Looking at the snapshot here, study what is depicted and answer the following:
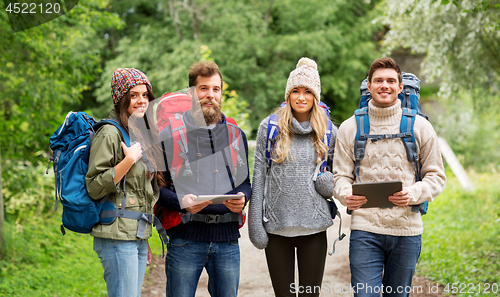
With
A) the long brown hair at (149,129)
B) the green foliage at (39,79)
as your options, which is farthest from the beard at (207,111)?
the green foliage at (39,79)

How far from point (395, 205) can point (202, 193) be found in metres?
1.26

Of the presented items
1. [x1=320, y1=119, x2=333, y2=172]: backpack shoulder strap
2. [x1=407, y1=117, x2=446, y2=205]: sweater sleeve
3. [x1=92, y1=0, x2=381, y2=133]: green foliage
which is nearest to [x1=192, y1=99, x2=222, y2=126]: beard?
[x1=320, y1=119, x2=333, y2=172]: backpack shoulder strap

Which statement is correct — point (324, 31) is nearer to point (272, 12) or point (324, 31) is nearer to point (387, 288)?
point (272, 12)

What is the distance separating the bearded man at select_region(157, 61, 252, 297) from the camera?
9.65ft

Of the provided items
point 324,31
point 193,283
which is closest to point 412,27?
point 193,283

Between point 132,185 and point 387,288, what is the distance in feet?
6.00

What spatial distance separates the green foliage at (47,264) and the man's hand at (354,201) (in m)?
3.20

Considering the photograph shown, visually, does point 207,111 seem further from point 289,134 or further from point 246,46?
point 246,46

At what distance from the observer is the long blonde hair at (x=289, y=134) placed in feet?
10.3

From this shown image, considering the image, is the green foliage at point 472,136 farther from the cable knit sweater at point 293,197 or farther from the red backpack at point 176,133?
the red backpack at point 176,133

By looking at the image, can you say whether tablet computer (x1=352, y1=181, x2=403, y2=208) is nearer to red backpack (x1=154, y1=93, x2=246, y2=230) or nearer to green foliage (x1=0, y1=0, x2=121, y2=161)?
red backpack (x1=154, y1=93, x2=246, y2=230)

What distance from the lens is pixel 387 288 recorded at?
9.93 ft

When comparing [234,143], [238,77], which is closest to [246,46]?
[238,77]

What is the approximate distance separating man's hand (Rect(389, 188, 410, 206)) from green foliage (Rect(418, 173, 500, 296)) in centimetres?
284
